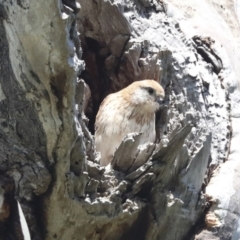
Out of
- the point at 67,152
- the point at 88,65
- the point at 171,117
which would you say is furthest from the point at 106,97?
the point at 67,152

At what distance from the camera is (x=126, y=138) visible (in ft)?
10.1

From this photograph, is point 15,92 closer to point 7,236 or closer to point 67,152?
point 67,152

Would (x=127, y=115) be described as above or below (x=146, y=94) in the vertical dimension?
below

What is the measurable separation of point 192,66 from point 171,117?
37 cm

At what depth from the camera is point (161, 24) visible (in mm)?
4250

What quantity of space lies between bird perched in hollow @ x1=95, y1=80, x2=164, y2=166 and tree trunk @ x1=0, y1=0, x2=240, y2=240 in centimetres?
7

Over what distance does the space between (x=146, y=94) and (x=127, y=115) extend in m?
0.18

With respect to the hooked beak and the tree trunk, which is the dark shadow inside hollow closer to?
the tree trunk

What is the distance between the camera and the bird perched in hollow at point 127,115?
4.10m

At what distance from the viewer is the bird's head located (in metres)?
4.09

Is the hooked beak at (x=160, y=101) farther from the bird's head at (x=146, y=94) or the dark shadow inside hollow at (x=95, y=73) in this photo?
the dark shadow inside hollow at (x=95, y=73)

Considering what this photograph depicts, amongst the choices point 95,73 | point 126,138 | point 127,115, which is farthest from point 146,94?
point 126,138

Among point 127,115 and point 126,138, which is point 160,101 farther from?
point 126,138

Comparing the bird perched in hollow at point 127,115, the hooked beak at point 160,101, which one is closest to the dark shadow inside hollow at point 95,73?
the bird perched in hollow at point 127,115
